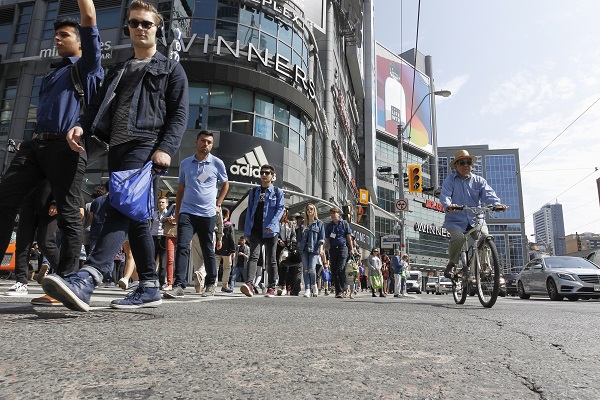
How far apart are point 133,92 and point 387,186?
6367cm

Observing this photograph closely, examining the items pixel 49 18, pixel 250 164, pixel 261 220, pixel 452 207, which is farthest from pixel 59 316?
pixel 49 18

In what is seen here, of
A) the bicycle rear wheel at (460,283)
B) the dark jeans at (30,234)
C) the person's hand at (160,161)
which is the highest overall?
the person's hand at (160,161)

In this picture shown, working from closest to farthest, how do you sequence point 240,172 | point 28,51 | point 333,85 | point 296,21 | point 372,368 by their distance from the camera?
1. point 372,368
2. point 240,172
3. point 296,21
4. point 28,51
5. point 333,85

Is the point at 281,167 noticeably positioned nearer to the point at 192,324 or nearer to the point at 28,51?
the point at 28,51

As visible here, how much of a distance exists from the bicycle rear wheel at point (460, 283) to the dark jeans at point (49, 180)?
4766 mm

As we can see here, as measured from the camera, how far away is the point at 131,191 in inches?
105

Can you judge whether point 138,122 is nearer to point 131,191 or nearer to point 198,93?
point 131,191

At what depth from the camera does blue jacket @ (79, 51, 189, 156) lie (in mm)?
2895

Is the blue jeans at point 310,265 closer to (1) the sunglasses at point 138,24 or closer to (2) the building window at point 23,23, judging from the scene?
(1) the sunglasses at point 138,24

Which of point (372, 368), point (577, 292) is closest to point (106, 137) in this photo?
point (372, 368)

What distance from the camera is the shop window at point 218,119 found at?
18.8m

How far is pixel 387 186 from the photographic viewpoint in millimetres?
65000

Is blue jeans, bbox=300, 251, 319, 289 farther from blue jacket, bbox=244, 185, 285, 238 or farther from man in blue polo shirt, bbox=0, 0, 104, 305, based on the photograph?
man in blue polo shirt, bbox=0, 0, 104, 305

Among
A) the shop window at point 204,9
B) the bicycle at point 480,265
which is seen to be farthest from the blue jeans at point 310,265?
the shop window at point 204,9
